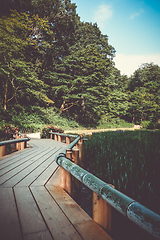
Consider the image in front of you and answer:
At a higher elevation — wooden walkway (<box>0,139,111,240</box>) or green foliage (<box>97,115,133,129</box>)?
green foliage (<box>97,115,133,129</box>)

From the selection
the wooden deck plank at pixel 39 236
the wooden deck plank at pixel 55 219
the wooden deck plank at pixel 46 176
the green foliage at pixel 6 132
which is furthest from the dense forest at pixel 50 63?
the wooden deck plank at pixel 39 236

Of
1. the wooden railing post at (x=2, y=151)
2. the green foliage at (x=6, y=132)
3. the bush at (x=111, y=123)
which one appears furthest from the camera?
the bush at (x=111, y=123)

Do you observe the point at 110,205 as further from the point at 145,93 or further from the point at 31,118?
the point at 145,93

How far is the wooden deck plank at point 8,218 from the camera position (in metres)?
1.15

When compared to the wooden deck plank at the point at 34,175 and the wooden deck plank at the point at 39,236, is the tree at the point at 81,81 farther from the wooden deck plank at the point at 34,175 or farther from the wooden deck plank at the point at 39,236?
the wooden deck plank at the point at 39,236

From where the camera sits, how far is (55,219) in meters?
1.34

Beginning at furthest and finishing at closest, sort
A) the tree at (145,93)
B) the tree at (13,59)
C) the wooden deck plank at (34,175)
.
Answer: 1. the tree at (145,93)
2. the tree at (13,59)
3. the wooden deck plank at (34,175)

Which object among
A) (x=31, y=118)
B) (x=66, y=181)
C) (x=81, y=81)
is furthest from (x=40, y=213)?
(x=81, y=81)

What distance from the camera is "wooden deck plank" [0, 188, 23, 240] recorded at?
1.15m

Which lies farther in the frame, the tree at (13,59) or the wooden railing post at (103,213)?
the tree at (13,59)

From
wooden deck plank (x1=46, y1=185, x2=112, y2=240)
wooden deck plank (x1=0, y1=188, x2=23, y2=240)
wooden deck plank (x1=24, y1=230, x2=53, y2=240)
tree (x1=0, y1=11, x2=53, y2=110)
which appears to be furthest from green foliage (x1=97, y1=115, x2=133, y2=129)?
wooden deck plank (x1=24, y1=230, x2=53, y2=240)

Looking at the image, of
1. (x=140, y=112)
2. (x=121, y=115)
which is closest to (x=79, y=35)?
(x=121, y=115)

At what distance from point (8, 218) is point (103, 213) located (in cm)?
87

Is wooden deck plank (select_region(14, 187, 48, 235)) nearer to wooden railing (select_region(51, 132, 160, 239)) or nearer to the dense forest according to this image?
wooden railing (select_region(51, 132, 160, 239))
